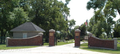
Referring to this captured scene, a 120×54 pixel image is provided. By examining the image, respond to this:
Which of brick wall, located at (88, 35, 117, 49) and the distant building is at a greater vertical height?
the distant building

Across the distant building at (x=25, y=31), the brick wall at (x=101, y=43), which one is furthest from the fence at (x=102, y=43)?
the distant building at (x=25, y=31)

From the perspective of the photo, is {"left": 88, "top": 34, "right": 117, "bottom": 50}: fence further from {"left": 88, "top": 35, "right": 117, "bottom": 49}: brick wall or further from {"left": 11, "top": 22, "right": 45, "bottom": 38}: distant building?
{"left": 11, "top": 22, "right": 45, "bottom": 38}: distant building

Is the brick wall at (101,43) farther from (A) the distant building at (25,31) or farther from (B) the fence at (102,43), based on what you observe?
(A) the distant building at (25,31)

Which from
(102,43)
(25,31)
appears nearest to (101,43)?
(102,43)

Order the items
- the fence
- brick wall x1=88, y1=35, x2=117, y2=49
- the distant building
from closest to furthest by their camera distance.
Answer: the fence < brick wall x1=88, y1=35, x2=117, y2=49 < the distant building

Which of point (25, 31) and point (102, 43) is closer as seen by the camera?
point (102, 43)

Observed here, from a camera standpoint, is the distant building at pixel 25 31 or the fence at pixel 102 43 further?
the distant building at pixel 25 31

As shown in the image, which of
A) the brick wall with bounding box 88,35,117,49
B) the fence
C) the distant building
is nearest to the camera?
the fence

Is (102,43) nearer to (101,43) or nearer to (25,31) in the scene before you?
(101,43)

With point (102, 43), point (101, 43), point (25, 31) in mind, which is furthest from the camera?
point (25, 31)

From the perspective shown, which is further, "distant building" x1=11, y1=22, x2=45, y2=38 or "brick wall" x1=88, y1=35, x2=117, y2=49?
"distant building" x1=11, y1=22, x2=45, y2=38

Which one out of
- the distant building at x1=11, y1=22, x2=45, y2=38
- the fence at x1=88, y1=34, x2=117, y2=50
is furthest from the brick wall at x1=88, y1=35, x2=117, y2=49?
the distant building at x1=11, y1=22, x2=45, y2=38

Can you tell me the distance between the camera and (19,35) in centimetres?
3228

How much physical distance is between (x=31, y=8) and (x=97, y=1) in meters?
24.5
